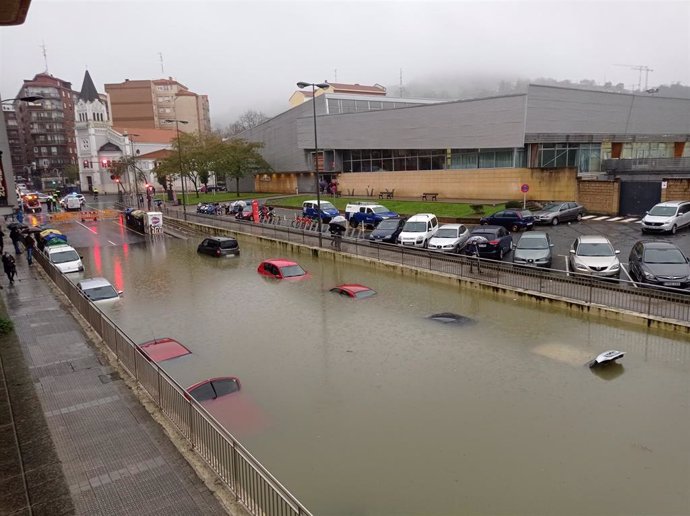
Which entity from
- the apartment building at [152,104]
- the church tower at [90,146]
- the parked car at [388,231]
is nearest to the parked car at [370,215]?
the parked car at [388,231]

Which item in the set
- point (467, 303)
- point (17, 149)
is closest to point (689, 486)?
point (467, 303)

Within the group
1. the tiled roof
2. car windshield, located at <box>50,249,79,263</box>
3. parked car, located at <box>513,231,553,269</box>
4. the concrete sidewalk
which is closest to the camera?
the concrete sidewalk

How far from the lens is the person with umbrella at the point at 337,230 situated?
96.0 feet

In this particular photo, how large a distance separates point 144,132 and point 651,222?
10123 centimetres

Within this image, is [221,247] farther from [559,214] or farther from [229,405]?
[229,405]

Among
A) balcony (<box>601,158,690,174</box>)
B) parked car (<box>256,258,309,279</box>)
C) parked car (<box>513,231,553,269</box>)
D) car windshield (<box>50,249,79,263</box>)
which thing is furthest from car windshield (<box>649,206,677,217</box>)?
car windshield (<box>50,249,79,263</box>)

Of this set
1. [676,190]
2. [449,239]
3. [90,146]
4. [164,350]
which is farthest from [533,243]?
[90,146]

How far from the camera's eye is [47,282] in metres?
23.8

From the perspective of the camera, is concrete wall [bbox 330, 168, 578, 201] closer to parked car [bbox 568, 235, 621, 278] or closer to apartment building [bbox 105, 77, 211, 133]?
parked car [bbox 568, 235, 621, 278]

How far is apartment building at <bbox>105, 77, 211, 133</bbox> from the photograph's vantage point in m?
130

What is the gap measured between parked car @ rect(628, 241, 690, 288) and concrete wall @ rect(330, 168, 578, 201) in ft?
66.6

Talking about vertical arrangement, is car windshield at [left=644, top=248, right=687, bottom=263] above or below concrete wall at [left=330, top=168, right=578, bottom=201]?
below

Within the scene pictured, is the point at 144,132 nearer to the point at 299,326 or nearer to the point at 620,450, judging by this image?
the point at 299,326

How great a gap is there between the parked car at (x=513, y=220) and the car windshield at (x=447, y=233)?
24.2 feet
